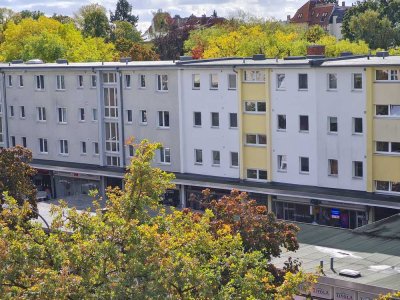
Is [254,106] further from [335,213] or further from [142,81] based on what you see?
[142,81]

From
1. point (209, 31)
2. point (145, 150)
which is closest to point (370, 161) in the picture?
point (145, 150)

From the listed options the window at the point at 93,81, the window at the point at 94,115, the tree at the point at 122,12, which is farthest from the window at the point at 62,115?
the tree at the point at 122,12

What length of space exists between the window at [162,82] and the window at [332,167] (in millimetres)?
13478

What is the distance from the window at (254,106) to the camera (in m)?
57.8

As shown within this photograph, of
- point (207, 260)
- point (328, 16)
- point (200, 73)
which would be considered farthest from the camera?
point (328, 16)

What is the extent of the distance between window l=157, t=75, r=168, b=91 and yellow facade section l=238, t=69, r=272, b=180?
643 centimetres

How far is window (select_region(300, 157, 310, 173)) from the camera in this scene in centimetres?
5588

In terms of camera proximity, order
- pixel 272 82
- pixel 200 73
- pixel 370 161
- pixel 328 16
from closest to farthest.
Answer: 1. pixel 370 161
2. pixel 272 82
3. pixel 200 73
4. pixel 328 16

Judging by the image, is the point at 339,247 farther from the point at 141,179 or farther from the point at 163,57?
the point at 163,57

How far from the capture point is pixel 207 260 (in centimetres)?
2434

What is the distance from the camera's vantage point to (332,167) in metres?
54.7

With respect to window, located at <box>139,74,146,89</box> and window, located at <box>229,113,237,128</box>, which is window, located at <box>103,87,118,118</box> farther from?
window, located at <box>229,113,237,128</box>

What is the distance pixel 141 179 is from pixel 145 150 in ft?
2.73

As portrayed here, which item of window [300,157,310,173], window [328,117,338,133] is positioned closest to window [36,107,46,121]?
window [300,157,310,173]
